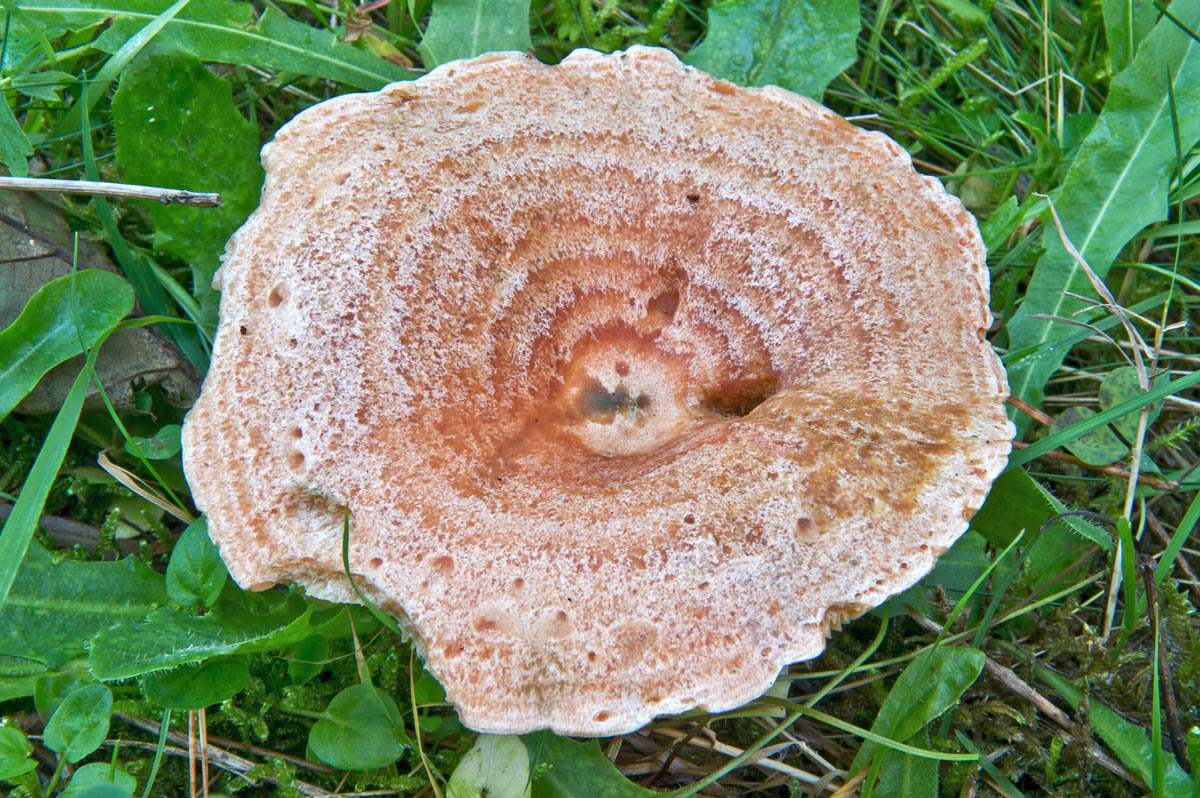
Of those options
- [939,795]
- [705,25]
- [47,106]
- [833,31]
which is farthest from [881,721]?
[47,106]

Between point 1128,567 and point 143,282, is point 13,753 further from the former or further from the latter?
point 1128,567

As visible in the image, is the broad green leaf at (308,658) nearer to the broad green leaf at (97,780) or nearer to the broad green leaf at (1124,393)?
the broad green leaf at (97,780)

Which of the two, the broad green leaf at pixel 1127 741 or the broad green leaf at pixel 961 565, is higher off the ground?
the broad green leaf at pixel 961 565

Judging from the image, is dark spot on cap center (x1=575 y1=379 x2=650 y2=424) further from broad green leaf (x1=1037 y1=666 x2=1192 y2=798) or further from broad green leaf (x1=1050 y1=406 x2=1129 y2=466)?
broad green leaf (x1=1037 y1=666 x2=1192 y2=798)

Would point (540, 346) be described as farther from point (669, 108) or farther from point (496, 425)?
point (669, 108)

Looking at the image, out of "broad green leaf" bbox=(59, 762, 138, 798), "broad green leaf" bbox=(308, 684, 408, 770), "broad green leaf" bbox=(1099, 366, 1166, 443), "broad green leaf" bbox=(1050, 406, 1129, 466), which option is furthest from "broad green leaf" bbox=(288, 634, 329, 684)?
"broad green leaf" bbox=(1099, 366, 1166, 443)

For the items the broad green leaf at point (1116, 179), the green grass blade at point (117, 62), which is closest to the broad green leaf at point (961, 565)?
the broad green leaf at point (1116, 179)
